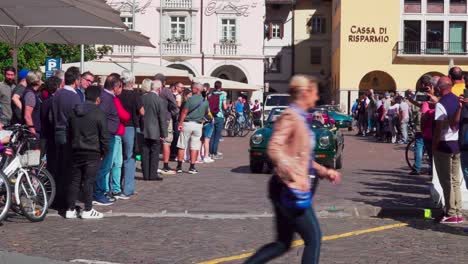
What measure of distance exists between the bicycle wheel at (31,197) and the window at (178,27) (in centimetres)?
5147

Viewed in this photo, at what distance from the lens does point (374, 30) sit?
62.2 meters

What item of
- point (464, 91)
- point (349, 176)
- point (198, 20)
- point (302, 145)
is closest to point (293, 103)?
point (302, 145)

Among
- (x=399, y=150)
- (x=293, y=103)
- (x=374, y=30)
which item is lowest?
(x=399, y=150)

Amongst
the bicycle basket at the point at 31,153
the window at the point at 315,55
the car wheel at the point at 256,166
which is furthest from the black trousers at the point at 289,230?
the window at the point at 315,55

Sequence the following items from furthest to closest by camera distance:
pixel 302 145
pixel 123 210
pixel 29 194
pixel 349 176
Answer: pixel 349 176
pixel 123 210
pixel 29 194
pixel 302 145

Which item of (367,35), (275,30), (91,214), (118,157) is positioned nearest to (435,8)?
(367,35)

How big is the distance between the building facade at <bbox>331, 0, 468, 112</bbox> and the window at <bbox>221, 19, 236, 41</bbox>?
740 cm

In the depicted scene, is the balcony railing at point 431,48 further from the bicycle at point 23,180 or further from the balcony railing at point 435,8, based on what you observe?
the bicycle at point 23,180

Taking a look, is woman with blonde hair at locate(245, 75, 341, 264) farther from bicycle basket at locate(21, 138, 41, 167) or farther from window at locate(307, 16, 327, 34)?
window at locate(307, 16, 327, 34)

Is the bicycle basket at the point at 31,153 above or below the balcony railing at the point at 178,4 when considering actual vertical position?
below

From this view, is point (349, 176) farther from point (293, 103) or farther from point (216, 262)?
point (293, 103)

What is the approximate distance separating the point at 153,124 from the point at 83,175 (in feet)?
15.0

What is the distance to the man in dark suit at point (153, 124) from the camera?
16.0m

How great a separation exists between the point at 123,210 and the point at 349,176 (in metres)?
7.06
